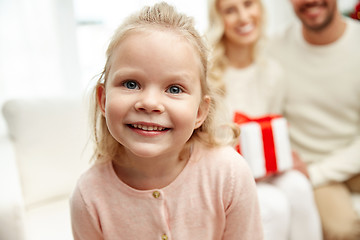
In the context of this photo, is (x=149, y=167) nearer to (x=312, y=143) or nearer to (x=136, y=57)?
(x=136, y=57)

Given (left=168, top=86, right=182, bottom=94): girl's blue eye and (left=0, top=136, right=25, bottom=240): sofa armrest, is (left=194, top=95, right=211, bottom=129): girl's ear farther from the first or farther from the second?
(left=0, top=136, right=25, bottom=240): sofa armrest

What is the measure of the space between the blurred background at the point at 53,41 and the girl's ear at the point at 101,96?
103 cm

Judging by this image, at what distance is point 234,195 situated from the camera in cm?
95

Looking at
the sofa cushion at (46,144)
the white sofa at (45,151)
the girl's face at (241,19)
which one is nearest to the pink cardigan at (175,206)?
the white sofa at (45,151)

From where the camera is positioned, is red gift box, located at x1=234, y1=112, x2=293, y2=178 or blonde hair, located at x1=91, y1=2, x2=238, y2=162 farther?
red gift box, located at x1=234, y1=112, x2=293, y2=178

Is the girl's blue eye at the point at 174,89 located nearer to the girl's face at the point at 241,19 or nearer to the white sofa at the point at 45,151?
the white sofa at the point at 45,151

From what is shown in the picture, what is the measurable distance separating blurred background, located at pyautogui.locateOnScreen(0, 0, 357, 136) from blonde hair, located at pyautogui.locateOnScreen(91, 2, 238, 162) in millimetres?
972

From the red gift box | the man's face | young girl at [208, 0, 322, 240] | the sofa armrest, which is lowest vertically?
the sofa armrest

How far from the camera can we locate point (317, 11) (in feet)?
5.51

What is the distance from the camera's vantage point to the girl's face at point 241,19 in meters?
1.67

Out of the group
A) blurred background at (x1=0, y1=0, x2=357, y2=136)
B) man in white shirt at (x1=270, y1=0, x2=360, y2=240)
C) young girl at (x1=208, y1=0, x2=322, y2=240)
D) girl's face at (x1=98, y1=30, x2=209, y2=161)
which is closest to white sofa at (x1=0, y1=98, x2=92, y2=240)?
blurred background at (x1=0, y1=0, x2=357, y2=136)

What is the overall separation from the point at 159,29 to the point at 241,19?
3.03 ft

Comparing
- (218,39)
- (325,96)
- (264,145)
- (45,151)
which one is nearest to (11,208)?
(45,151)

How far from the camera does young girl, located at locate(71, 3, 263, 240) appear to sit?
807 millimetres
